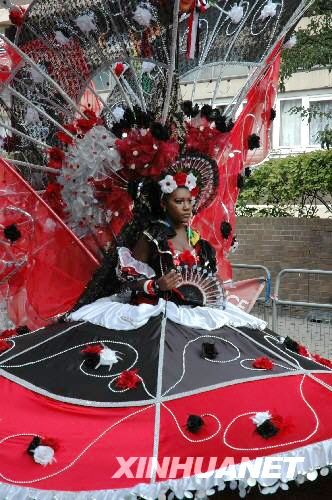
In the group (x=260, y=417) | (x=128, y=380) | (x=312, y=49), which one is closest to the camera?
(x=260, y=417)

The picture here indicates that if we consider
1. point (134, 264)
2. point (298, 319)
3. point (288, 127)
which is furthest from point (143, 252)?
point (288, 127)

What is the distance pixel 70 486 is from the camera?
315 centimetres

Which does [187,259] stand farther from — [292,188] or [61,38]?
[292,188]

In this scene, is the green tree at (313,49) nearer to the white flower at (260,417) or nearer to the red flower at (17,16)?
the red flower at (17,16)

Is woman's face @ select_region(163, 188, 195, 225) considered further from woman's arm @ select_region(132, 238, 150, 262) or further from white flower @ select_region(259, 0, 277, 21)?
white flower @ select_region(259, 0, 277, 21)

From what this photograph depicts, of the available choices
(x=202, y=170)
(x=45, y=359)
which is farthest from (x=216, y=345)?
(x=202, y=170)

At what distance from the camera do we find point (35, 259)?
4.89 metres

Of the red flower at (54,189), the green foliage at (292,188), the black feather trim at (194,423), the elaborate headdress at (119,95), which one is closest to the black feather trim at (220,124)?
the elaborate headdress at (119,95)

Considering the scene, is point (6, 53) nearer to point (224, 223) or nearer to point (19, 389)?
point (224, 223)

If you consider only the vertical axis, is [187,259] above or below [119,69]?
below

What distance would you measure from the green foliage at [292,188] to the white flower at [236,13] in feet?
23.5

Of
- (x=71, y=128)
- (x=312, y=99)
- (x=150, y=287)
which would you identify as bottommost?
(x=150, y=287)

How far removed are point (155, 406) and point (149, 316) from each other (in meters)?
0.70

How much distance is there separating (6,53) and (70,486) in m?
3.32
